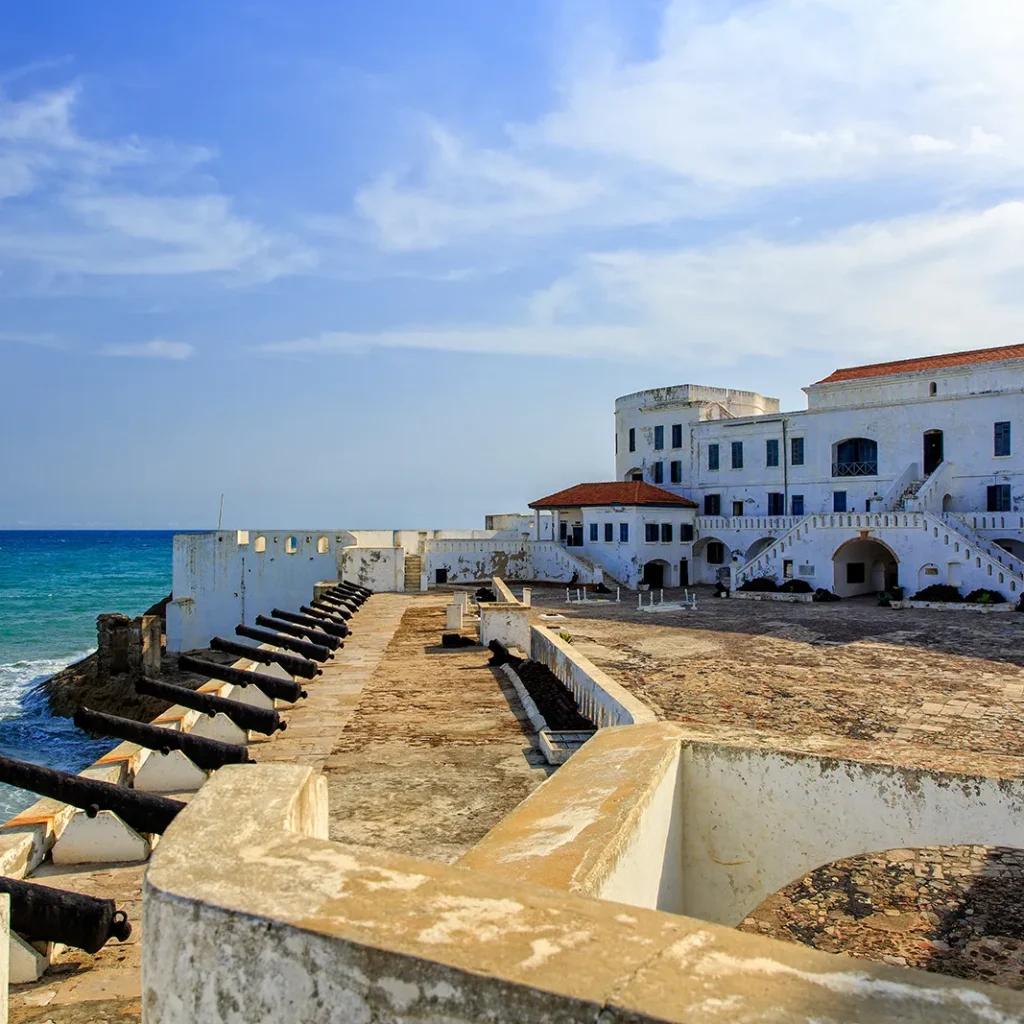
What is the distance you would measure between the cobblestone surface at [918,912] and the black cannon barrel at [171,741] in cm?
419

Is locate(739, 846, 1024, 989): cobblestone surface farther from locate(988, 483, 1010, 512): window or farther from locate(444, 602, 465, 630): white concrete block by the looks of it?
locate(988, 483, 1010, 512): window

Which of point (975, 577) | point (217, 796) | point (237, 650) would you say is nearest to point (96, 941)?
point (217, 796)

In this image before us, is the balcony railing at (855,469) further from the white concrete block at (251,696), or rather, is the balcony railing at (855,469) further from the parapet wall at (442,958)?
the parapet wall at (442,958)

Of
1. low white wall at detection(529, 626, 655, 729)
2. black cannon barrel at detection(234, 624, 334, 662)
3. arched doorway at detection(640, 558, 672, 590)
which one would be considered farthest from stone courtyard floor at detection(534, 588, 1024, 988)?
arched doorway at detection(640, 558, 672, 590)

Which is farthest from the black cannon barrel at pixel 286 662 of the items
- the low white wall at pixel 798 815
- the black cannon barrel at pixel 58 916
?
the low white wall at pixel 798 815

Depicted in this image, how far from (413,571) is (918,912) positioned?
91.5 feet

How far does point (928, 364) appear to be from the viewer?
3709 centimetres

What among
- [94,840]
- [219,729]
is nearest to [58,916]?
[94,840]

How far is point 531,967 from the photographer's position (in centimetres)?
188

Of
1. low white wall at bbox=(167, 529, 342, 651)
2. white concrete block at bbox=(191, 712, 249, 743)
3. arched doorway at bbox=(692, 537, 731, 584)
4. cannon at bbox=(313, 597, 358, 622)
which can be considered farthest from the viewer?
arched doorway at bbox=(692, 537, 731, 584)

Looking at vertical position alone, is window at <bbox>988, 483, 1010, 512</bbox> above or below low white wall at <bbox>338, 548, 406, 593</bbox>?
above

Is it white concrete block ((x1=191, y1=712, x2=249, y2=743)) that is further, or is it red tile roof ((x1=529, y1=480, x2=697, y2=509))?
red tile roof ((x1=529, y1=480, x2=697, y2=509))

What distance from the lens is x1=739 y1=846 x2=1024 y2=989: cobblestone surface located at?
567 centimetres

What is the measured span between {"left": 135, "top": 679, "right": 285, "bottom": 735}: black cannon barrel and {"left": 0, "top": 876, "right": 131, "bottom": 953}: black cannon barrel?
4.58 m
